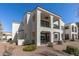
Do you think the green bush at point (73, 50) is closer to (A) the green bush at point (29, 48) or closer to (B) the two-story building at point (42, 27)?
(B) the two-story building at point (42, 27)

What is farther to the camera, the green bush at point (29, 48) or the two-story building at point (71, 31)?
the two-story building at point (71, 31)

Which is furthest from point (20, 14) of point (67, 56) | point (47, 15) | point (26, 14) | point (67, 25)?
point (67, 56)

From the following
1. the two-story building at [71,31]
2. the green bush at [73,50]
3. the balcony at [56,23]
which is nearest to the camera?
the green bush at [73,50]

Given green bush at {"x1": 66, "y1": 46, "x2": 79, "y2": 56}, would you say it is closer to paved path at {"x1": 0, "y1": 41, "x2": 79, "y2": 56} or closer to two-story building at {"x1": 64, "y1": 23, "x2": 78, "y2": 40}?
paved path at {"x1": 0, "y1": 41, "x2": 79, "y2": 56}

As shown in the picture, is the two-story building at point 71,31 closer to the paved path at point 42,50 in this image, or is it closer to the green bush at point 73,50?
the paved path at point 42,50

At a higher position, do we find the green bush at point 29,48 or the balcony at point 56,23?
the balcony at point 56,23

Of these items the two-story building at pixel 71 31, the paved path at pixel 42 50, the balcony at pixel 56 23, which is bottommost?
the paved path at pixel 42 50

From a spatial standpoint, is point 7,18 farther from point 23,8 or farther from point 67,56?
point 67,56

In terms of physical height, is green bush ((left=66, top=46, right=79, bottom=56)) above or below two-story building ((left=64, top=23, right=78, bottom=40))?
below

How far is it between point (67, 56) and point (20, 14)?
7.86 feet

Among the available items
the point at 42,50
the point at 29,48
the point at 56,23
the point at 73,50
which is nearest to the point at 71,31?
the point at 56,23

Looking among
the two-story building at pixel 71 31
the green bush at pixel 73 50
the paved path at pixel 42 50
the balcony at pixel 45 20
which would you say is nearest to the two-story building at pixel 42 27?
the balcony at pixel 45 20

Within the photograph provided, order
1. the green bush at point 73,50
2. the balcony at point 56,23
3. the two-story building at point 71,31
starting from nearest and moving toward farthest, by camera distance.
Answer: the green bush at point 73,50, the two-story building at point 71,31, the balcony at point 56,23

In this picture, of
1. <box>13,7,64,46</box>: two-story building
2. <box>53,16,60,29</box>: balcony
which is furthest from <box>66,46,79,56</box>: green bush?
<box>53,16,60,29</box>: balcony
